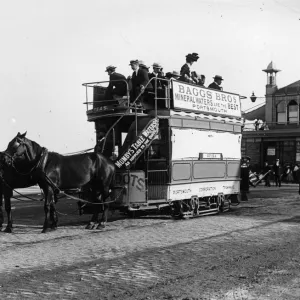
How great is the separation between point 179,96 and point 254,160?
3549cm

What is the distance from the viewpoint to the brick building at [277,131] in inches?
1795

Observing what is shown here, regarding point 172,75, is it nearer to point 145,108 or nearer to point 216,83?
point 145,108

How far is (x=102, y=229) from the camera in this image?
38.9ft

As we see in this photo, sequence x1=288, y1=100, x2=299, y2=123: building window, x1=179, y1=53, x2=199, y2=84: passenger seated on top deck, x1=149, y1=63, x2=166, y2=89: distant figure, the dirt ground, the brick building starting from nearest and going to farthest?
the dirt ground, x1=149, y1=63, x2=166, y2=89: distant figure, x1=179, y1=53, x2=199, y2=84: passenger seated on top deck, the brick building, x1=288, y1=100, x2=299, y2=123: building window

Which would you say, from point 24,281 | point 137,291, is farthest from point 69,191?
point 137,291

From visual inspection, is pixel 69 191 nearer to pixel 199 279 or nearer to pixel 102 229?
pixel 102 229

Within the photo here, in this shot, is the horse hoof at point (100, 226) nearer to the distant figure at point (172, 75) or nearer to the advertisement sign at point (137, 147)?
the advertisement sign at point (137, 147)

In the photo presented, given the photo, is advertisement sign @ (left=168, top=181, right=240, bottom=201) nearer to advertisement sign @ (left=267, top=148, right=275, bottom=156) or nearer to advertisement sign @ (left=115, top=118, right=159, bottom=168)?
advertisement sign @ (left=115, top=118, right=159, bottom=168)

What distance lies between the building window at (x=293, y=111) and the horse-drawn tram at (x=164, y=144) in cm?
3706

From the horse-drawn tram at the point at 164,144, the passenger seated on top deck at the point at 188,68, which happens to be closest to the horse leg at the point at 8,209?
the horse-drawn tram at the point at 164,144

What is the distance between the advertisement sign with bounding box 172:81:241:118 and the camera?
530 inches

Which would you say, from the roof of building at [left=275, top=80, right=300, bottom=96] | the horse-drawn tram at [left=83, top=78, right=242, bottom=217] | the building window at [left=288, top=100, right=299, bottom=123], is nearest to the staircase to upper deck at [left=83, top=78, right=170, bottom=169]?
the horse-drawn tram at [left=83, top=78, right=242, bottom=217]

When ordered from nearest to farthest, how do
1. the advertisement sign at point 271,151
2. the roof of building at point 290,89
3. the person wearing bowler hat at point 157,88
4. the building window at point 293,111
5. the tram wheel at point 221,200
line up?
the person wearing bowler hat at point 157,88 → the tram wheel at point 221,200 → the advertisement sign at point 271,151 → the building window at point 293,111 → the roof of building at point 290,89

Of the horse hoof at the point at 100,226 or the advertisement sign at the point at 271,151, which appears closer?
the horse hoof at the point at 100,226
